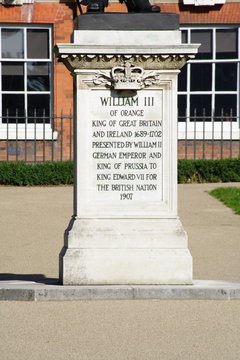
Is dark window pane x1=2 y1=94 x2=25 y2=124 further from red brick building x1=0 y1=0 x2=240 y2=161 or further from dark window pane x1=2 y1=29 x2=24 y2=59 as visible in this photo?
dark window pane x1=2 y1=29 x2=24 y2=59

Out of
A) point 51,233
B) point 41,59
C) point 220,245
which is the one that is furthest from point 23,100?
point 220,245

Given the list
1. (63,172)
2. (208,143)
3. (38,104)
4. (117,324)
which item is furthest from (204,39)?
(117,324)

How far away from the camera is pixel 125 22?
7621mm

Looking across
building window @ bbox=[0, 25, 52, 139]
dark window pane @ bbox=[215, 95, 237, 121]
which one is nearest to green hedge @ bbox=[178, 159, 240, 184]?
dark window pane @ bbox=[215, 95, 237, 121]

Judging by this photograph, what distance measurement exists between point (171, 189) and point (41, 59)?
1345 centimetres

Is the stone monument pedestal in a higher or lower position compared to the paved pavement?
higher

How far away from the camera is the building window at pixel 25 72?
2062cm

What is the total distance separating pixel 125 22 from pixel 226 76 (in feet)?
45.0

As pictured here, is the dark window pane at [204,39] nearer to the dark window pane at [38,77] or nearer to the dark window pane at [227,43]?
the dark window pane at [227,43]

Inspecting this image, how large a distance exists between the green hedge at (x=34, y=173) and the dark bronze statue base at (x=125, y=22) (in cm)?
1060

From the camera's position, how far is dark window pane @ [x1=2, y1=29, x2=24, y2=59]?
67.7ft

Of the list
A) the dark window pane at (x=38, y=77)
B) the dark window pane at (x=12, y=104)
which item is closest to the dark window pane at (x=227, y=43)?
the dark window pane at (x=38, y=77)

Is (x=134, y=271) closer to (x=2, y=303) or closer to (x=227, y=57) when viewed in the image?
(x=2, y=303)

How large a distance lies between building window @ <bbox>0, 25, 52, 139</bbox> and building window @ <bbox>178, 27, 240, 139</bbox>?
9.45ft
